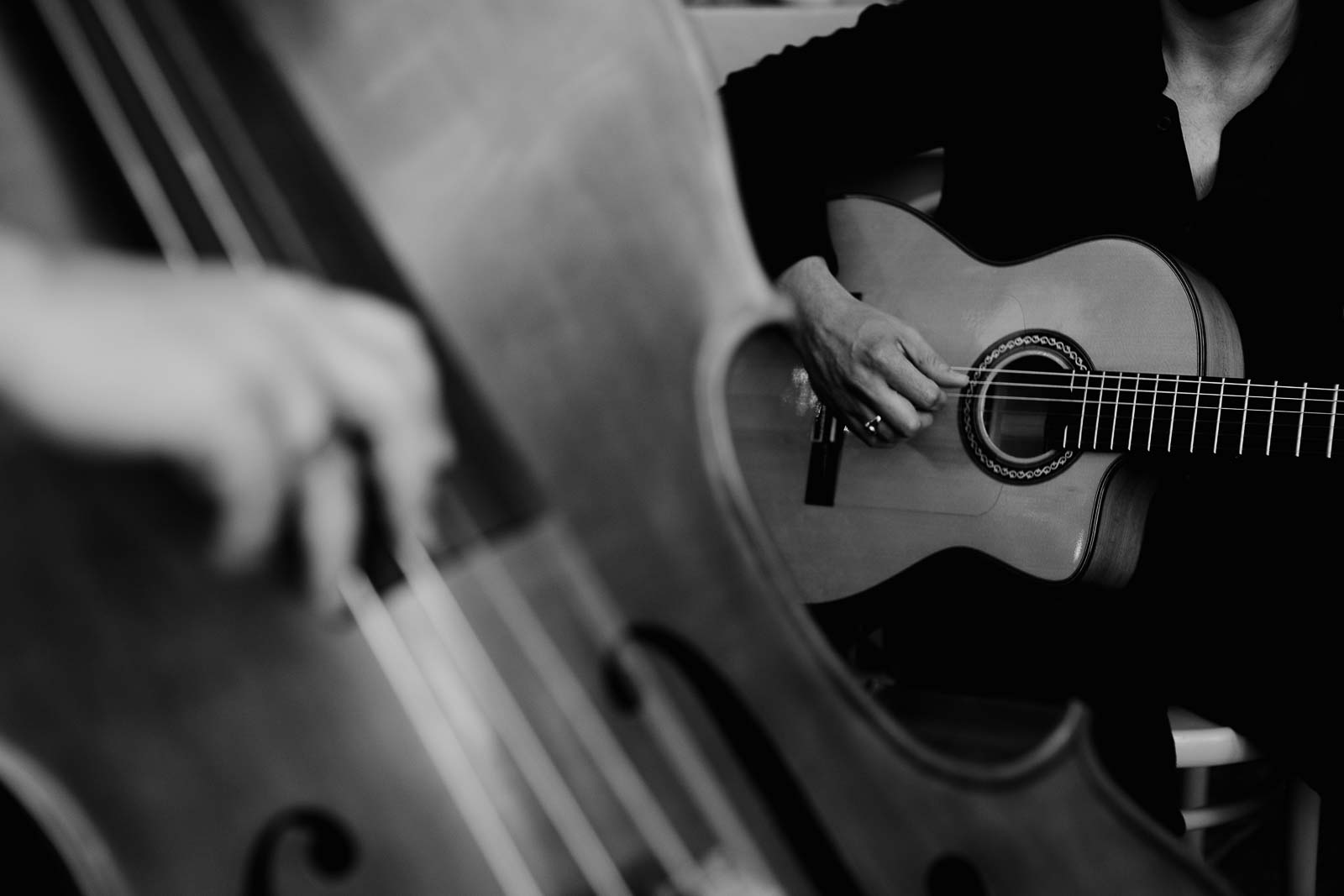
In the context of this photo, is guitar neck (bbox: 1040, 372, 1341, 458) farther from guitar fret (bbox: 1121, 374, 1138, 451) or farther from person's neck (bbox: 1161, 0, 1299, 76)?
person's neck (bbox: 1161, 0, 1299, 76)

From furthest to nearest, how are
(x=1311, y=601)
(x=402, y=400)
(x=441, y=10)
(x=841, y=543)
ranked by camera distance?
(x=841, y=543) → (x=1311, y=601) → (x=441, y=10) → (x=402, y=400)

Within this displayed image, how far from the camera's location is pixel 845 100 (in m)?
1.24

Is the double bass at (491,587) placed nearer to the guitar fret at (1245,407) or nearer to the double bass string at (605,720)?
the double bass string at (605,720)

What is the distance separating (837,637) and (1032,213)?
0.54m

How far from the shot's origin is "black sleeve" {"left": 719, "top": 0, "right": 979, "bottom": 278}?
122 cm

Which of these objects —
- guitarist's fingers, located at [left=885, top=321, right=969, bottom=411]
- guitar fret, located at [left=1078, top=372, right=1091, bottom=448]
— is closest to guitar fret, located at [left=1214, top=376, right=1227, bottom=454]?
guitar fret, located at [left=1078, top=372, right=1091, bottom=448]

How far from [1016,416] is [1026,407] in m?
0.01

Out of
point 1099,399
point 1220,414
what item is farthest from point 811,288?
point 1220,414

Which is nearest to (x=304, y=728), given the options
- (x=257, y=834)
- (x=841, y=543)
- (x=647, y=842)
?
(x=257, y=834)

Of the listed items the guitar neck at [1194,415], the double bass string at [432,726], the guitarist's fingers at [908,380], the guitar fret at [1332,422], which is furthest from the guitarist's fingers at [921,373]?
the double bass string at [432,726]

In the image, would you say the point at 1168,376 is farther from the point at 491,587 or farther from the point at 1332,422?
the point at 491,587

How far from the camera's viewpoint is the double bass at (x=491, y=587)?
0.39m

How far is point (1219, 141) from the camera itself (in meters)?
1.05

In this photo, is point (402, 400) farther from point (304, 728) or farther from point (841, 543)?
point (841, 543)
